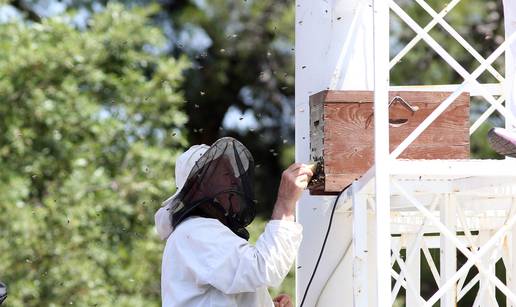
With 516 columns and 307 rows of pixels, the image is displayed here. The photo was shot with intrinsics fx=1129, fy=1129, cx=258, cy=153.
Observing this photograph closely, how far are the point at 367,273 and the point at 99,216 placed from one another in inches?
221

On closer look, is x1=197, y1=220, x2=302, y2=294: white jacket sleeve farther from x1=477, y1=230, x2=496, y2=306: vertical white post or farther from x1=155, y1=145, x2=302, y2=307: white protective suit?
x1=477, y1=230, x2=496, y2=306: vertical white post

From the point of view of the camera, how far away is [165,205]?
187 inches

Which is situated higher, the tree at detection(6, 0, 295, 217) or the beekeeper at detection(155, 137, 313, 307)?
the tree at detection(6, 0, 295, 217)

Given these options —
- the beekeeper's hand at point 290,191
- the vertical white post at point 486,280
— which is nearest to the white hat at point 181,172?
the beekeeper's hand at point 290,191

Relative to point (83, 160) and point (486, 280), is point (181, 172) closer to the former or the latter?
point (486, 280)

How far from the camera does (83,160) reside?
9.89 metres

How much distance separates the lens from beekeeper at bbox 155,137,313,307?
14.0 ft

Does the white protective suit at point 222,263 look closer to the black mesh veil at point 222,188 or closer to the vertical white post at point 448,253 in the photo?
the black mesh veil at point 222,188

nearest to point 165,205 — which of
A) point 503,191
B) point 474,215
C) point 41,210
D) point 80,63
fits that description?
point 503,191

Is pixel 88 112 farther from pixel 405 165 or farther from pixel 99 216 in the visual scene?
pixel 405 165

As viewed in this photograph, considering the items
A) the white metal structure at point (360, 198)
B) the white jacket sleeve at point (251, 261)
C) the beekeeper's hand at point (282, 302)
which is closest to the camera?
the white jacket sleeve at point (251, 261)

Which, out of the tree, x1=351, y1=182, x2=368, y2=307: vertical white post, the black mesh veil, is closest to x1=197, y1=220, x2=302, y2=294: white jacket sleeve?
the black mesh veil

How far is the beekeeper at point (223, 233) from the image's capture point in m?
4.26

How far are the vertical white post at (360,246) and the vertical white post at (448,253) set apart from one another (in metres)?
0.53
